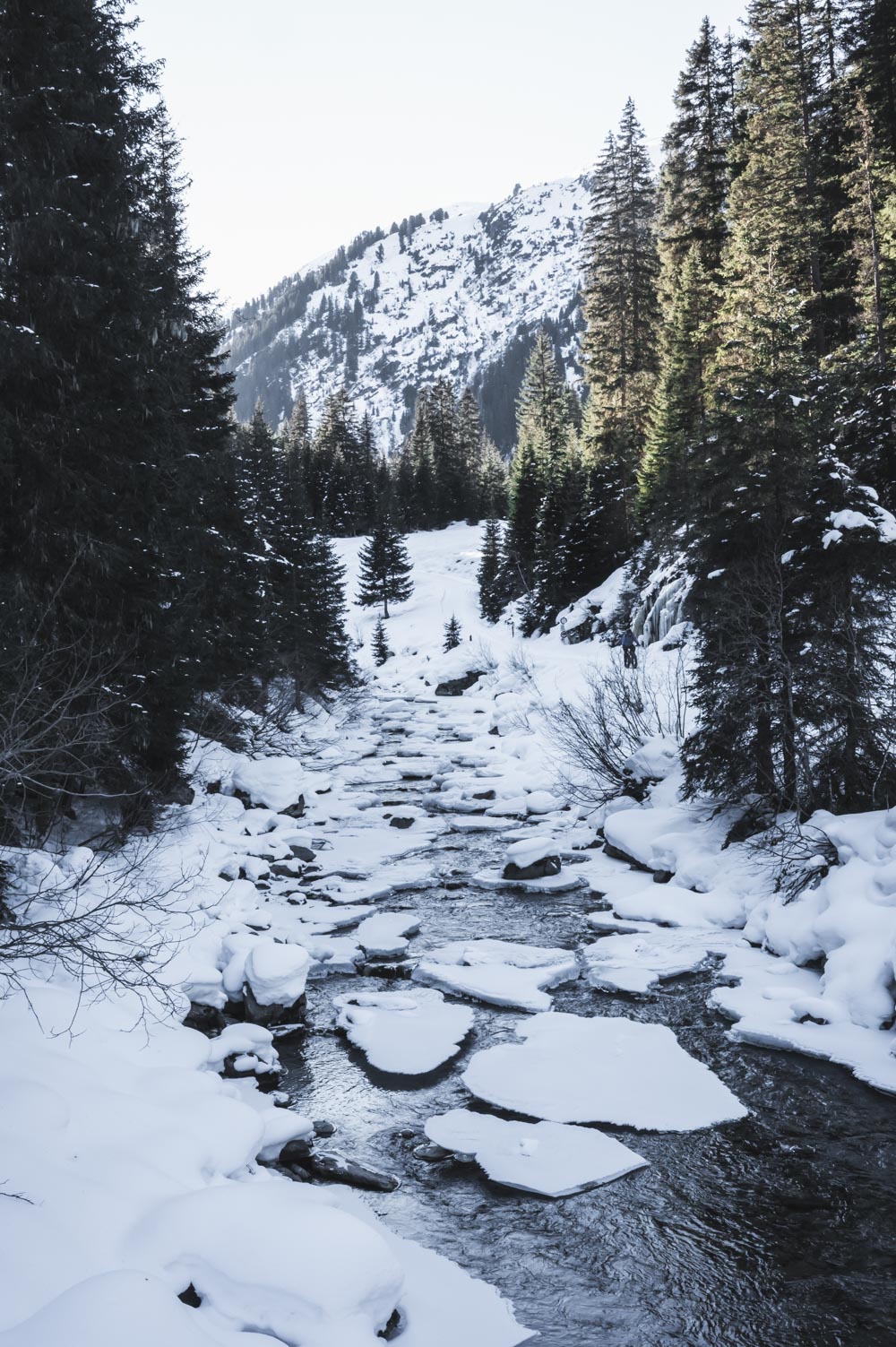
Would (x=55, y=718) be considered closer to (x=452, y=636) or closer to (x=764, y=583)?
(x=764, y=583)

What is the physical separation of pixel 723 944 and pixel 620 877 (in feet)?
10.8

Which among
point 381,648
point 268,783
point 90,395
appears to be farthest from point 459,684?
point 90,395

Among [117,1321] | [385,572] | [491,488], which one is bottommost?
[117,1321]

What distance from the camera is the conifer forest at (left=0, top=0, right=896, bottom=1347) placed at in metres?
5.18

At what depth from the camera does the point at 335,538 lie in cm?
7588

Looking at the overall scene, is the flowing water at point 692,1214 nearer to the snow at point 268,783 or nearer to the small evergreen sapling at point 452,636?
the snow at point 268,783

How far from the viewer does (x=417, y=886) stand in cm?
1450

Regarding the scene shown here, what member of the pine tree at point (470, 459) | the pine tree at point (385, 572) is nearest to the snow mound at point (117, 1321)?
the pine tree at point (385, 572)

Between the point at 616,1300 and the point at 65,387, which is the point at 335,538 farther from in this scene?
the point at 616,1300

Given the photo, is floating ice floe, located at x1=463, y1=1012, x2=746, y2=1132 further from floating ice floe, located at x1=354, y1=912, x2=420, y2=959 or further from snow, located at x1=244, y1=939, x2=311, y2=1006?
floating ice floe, located at x1=354, y1=912, x2=420, y2=959

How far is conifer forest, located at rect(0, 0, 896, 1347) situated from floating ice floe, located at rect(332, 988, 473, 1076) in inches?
2.3

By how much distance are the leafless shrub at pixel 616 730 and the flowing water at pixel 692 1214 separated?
895 centimetres

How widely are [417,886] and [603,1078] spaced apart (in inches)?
273

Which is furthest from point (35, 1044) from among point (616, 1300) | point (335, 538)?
point (335, 538)
